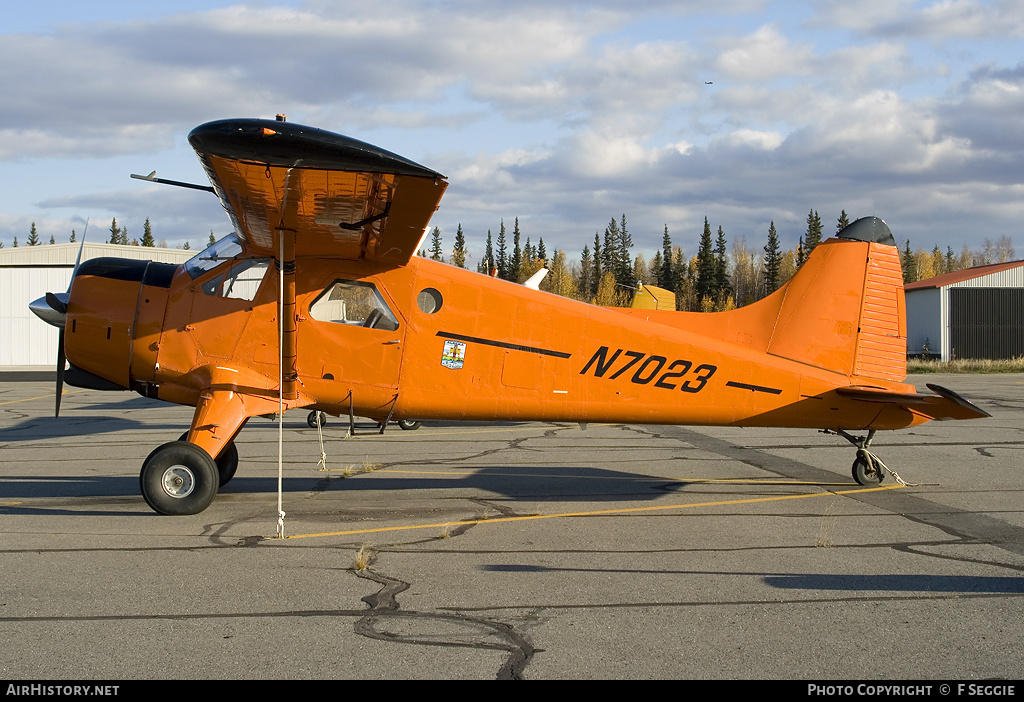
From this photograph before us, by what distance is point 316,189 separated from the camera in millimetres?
6512

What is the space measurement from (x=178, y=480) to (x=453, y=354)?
2837 mm

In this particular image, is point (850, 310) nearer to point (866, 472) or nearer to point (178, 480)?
point (866, 472)

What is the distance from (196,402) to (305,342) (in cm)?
130

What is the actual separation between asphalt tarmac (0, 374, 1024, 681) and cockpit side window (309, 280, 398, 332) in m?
1.87

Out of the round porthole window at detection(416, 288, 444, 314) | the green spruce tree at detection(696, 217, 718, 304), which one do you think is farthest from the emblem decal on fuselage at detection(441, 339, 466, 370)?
the green spruce tree at detection(696, 217, 718, 304)

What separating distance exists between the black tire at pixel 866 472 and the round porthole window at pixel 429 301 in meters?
5.12

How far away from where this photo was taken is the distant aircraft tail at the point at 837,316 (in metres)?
8.98

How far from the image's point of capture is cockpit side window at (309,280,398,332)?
8.27 m

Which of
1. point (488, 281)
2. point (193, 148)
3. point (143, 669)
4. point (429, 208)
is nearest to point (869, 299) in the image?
point (488, 281)

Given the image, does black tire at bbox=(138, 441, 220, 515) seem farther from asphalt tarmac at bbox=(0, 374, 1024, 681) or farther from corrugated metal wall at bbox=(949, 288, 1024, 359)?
corrugated metal wall at bbox=(949, 288, 1024, 359)

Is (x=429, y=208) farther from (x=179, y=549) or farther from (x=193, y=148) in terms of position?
(x=179, y=549)

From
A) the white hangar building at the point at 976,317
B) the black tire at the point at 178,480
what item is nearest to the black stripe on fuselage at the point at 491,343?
the black tire at the point at 178,480

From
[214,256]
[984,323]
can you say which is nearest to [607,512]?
[214,256]

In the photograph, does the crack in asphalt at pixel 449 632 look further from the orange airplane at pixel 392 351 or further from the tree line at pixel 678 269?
the tree line at pixel 678 269
